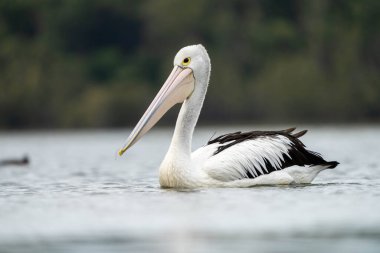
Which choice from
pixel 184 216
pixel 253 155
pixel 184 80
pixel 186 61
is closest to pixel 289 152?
pixel 253 155

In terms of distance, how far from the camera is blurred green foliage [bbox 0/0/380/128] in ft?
124

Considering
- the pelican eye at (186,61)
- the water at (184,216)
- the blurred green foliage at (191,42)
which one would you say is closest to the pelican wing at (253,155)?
the water at (184,216)

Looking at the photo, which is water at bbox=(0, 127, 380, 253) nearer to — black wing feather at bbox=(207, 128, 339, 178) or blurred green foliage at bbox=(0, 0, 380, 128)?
black wing feather at bbox=(207, 128, 339, 178)

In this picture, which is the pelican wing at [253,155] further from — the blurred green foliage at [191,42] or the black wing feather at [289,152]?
the blurred green foliage at [191,42]

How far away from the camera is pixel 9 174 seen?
13.2 meters

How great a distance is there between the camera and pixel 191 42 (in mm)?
45188

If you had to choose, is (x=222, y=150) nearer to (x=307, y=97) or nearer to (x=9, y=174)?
(x=9, y=174)

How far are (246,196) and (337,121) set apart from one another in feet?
91.9

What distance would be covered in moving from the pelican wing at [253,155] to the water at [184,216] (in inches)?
8.3

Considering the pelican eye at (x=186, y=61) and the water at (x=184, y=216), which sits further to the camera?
the pelican eye at (x=186, y=61)

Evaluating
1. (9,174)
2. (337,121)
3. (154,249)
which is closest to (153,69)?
(337,121)

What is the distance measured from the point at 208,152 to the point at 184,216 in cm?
193

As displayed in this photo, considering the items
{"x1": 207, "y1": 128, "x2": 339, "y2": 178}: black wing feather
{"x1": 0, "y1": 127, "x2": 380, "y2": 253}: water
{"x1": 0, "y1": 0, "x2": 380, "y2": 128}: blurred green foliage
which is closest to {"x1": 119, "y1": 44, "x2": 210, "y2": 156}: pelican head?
{"x1": 207, "y1": 128, "x2": 339, "y2": 178}: black wing feather

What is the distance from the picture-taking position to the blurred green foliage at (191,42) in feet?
124
